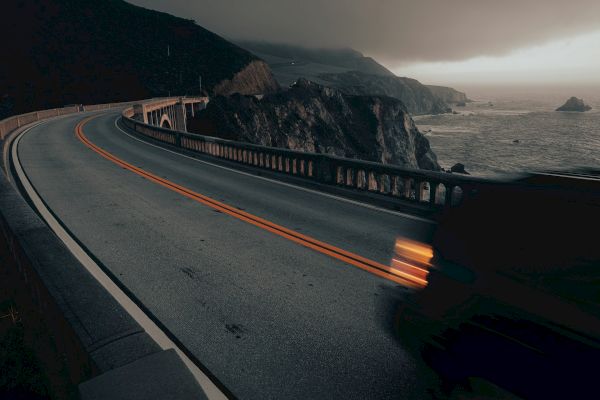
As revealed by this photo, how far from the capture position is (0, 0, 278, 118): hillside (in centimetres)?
9950

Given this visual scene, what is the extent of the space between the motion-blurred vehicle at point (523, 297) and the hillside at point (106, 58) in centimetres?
9332

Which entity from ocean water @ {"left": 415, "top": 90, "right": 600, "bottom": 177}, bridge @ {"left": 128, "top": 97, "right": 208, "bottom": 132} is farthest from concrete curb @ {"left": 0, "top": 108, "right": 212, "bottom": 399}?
ocean water @ {"left": 415, "top": 90, "right": 600, "bottom": 177}

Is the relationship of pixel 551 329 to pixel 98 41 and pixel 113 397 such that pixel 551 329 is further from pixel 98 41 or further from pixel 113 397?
pixel 98 41

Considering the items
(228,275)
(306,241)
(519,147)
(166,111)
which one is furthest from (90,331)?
(519,147)

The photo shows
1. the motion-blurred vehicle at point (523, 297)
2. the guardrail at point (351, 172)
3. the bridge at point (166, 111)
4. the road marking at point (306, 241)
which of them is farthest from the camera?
the bridge at point (166, 111)

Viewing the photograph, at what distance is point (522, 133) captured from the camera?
127875mm

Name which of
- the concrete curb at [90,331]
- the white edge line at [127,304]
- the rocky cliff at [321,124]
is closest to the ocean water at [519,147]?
the rocky cliff at [321,124]

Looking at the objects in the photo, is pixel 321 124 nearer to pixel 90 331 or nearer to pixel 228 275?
pixel 228 275

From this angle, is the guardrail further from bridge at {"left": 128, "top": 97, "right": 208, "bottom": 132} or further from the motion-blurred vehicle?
bridge at {"left": 128, "top": 97, "right": 208, "bottom": 132}

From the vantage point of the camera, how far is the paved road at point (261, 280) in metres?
3.71

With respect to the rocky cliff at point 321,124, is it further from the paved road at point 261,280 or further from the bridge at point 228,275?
the paved road at point 261,280

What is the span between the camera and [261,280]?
5.64 m

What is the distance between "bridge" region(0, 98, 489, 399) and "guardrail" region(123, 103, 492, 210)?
0.20ft

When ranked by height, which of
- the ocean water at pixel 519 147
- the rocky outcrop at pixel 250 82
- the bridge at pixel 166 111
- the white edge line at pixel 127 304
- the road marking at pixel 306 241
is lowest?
the ocean water at pixel 519 147
